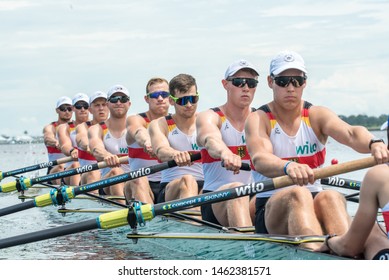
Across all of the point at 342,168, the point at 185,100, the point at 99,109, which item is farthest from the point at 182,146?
the point at 99,109

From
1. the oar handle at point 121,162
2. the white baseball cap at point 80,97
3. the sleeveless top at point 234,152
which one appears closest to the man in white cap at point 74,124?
the white baseball cap at point 80,97

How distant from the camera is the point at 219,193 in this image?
6.26 m

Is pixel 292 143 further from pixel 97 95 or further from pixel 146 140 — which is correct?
pixel 97 95

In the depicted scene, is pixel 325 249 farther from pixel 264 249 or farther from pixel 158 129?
pixel 158 129

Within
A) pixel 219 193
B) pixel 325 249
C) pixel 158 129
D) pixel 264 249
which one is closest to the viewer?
pixel 325 249

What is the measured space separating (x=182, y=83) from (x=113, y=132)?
356 centimetres

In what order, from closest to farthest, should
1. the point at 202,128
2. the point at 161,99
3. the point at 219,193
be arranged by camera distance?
1. the point at 219,193
2. the point at 202,128
3. the point at 161,99

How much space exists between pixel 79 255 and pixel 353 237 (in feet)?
13.9

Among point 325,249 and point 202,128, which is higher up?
point 202,128

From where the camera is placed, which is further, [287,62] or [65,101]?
[65,101]

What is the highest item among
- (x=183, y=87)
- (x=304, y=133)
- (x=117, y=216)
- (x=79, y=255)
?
(x=183, y=87)

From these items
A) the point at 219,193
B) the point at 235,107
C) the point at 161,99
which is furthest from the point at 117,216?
the point at 161,99

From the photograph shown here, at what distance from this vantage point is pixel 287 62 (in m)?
6.26

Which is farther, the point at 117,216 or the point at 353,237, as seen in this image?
the point at 117,216
